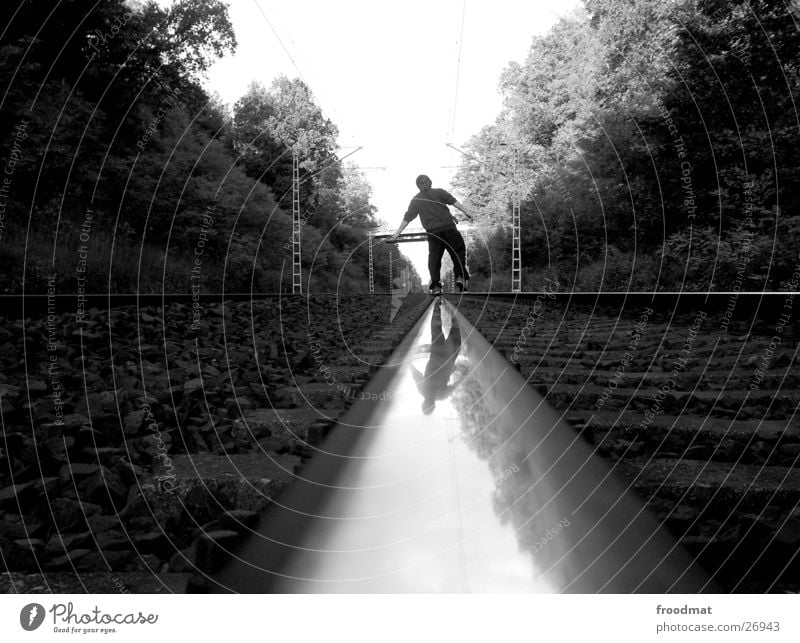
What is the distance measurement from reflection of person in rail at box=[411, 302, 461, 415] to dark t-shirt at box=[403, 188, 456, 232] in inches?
185

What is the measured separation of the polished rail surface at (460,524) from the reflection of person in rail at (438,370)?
0.50 metres

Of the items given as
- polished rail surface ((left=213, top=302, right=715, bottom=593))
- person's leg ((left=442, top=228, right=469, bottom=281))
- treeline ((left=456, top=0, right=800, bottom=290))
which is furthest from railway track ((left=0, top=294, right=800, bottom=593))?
person's leg ((left=442, top=228, right=469, bottom=281))

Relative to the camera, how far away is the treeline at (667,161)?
14.0 meters

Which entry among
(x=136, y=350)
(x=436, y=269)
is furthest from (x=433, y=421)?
(x=436, y=269)

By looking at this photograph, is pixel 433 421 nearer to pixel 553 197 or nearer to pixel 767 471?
pixel 767 471

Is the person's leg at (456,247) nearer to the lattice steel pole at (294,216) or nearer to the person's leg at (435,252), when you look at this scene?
the person's leg at (435,252)

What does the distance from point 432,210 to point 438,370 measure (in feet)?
23.4

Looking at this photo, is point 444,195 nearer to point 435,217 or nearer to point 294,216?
point 435,217

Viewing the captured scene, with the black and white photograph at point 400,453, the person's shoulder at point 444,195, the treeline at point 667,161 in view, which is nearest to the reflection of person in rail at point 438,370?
the black and white photograph at point 400,453

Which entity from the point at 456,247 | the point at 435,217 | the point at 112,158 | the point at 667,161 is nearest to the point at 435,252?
the point at 456,247

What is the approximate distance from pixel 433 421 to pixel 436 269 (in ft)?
28.4

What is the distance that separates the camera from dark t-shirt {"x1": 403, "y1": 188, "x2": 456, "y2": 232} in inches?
401

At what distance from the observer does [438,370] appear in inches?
135

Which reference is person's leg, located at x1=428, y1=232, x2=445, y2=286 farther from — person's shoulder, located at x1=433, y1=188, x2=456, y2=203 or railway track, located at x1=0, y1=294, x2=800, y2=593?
railway track, located at x1=0, y1=294, x2=800, y2=593
